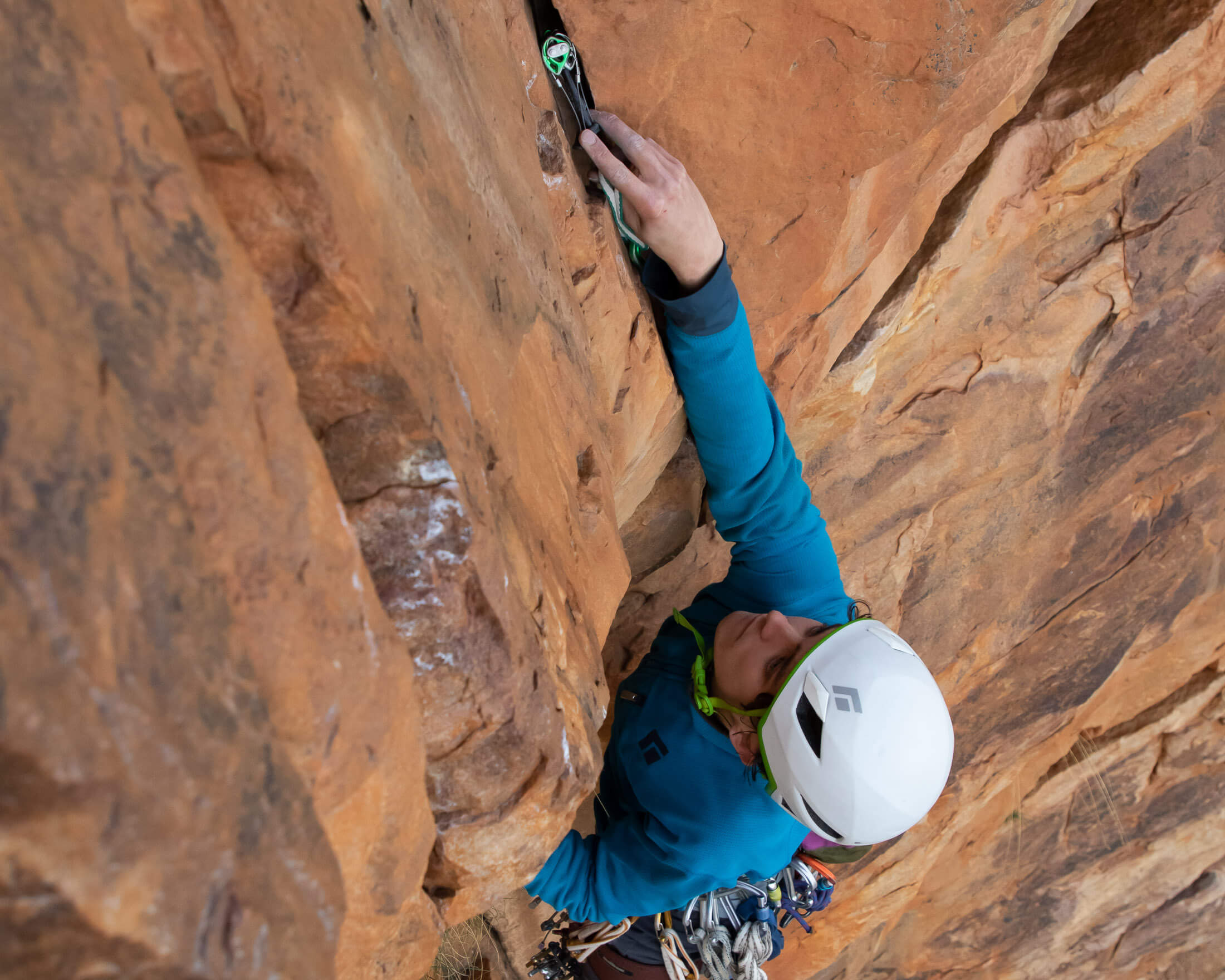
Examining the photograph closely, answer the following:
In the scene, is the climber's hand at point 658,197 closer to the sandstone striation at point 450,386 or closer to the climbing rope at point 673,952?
the sandstone striation at point 450,386

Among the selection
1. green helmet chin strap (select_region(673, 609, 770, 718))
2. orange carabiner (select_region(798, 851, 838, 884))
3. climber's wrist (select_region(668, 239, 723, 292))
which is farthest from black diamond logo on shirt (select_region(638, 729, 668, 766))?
climber's wrist (select_region(668, 239, 723, 292))

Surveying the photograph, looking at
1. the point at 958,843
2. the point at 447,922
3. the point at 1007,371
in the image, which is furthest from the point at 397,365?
the point at 958,843

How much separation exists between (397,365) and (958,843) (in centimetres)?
436

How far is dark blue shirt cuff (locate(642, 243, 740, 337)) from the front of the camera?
80.6 inches

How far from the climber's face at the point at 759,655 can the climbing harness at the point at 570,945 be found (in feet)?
2.81

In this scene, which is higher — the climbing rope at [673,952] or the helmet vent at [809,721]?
the helmet vent at [809,721]

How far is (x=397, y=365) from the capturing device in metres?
0.99

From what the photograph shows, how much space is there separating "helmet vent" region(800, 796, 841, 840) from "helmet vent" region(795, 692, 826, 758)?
162 millimetres

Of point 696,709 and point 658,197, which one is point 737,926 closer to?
point 696,709

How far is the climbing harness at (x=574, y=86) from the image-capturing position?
6.23 ft

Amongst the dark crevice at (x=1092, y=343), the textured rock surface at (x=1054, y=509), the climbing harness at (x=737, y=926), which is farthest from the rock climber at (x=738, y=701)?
the dark crevice at (x=1092, y=343)

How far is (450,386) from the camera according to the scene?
1132 mm

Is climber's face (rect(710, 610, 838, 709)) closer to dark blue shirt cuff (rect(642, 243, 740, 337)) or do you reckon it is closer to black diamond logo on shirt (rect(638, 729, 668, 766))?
black diamond logo on shirt (rect(638, 729, 668, 766))

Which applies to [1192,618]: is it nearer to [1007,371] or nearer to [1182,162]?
[1007,371]
